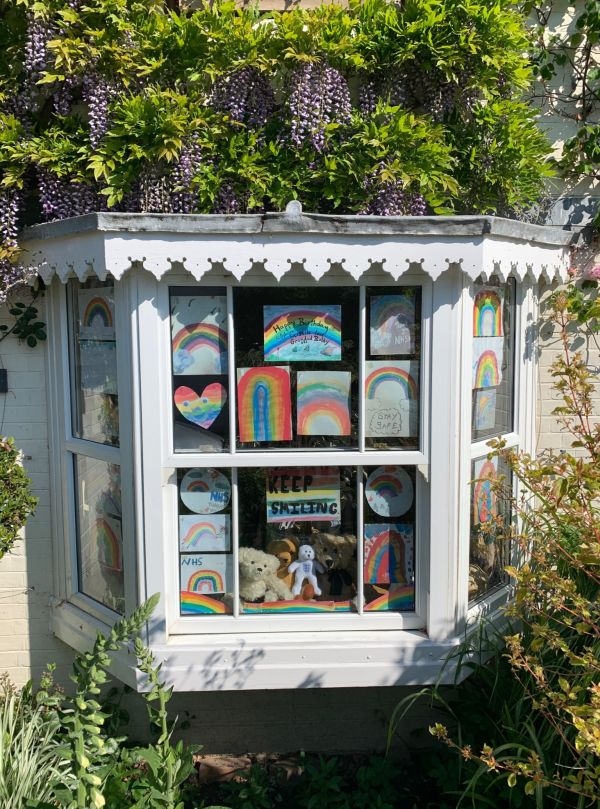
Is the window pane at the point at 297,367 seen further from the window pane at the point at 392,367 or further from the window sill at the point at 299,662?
the window sill at the point at 299,662

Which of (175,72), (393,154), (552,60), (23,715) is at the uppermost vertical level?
(552,60)

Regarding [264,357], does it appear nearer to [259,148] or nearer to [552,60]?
[259,148]

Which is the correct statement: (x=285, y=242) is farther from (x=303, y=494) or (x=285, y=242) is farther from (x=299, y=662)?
(x=299, y=662)

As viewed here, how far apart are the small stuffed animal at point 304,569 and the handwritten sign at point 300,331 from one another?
2.89 ft

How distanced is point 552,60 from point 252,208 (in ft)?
5.93

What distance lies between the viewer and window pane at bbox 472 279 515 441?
3.53 meters

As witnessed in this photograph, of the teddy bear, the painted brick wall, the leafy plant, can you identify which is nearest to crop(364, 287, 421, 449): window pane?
the teddy bear

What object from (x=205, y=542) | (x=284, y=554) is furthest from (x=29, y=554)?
(x=284, y=554)

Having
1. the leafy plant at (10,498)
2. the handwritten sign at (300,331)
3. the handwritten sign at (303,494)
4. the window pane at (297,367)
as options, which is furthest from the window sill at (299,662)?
the handwritten sign at (300,331)

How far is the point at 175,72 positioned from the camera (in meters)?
3.34

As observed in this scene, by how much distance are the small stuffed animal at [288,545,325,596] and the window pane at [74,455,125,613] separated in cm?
83

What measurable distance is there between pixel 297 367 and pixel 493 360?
1001mm

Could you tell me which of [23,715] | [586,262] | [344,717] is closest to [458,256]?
[586,262]

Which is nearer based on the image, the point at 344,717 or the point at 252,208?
the point at 252,208
